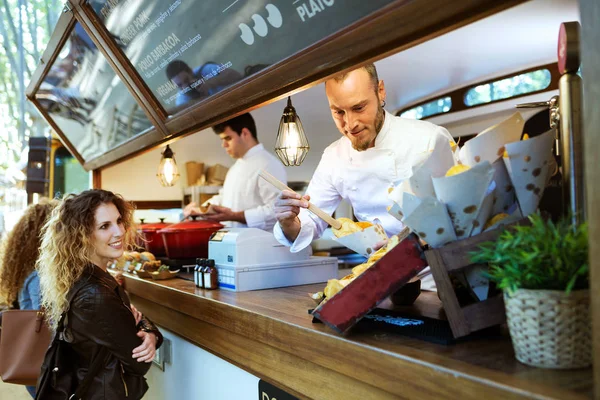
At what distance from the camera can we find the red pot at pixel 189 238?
2.85 metres

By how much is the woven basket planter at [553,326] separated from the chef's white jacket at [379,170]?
1.13 metres

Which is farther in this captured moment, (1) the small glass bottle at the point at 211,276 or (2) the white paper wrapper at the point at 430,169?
(1) the small glass bottle at the point at 211,276

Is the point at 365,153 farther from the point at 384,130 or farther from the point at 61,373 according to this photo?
the point at 61,373

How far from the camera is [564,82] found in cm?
109

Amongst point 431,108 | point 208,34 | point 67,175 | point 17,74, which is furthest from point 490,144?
point 17,74

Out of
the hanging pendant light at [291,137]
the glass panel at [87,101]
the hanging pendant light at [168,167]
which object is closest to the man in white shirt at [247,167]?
the hanging pendant light at [291,137]

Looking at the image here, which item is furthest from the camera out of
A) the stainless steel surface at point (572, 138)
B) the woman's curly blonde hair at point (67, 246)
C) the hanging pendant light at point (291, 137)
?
the hanging pendant light at point (291, 137)

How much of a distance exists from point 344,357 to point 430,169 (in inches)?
18.0

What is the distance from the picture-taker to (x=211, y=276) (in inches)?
87.2

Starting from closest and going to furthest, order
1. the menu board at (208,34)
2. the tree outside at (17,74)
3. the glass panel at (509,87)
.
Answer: the menu board at (208,34) < the glass panel at (509,87) < the tree outside at (17,74)

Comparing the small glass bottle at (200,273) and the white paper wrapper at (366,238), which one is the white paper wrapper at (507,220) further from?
the small glass bottle at (200,273)

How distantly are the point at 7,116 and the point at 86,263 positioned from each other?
1079 centimetres

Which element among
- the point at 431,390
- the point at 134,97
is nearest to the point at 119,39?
the point at 134,97

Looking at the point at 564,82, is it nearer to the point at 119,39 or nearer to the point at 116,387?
the point at 116,387
